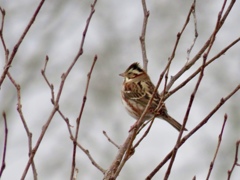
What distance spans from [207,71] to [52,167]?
435 centimetres

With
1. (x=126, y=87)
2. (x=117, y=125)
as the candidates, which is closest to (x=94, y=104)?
(x=117, y=125)

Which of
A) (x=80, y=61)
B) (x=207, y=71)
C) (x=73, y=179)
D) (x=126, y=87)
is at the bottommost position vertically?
(x=73, y=179)

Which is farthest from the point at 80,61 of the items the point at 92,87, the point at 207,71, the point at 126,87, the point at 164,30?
the point at 126,87

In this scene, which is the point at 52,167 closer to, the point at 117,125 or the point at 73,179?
the point at 117,125

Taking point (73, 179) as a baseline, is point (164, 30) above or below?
above

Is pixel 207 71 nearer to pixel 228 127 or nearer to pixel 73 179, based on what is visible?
pixel 228 127

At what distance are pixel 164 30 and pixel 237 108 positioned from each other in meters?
2.43

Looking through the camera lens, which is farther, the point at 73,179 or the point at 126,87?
the point at 126,87

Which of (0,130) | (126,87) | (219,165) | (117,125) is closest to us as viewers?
(126,87)

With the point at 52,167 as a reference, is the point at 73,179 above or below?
below

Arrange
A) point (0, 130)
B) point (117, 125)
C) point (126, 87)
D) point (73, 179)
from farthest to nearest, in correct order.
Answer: point (117, 125) < point (0, 130) < point (126, 87) < point (73, 179)

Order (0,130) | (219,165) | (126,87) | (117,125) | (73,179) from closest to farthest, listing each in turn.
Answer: (73,179), (126,87), (0,130), (219,165), (117,125)

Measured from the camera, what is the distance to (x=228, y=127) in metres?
16.6

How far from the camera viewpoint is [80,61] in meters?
16.8
